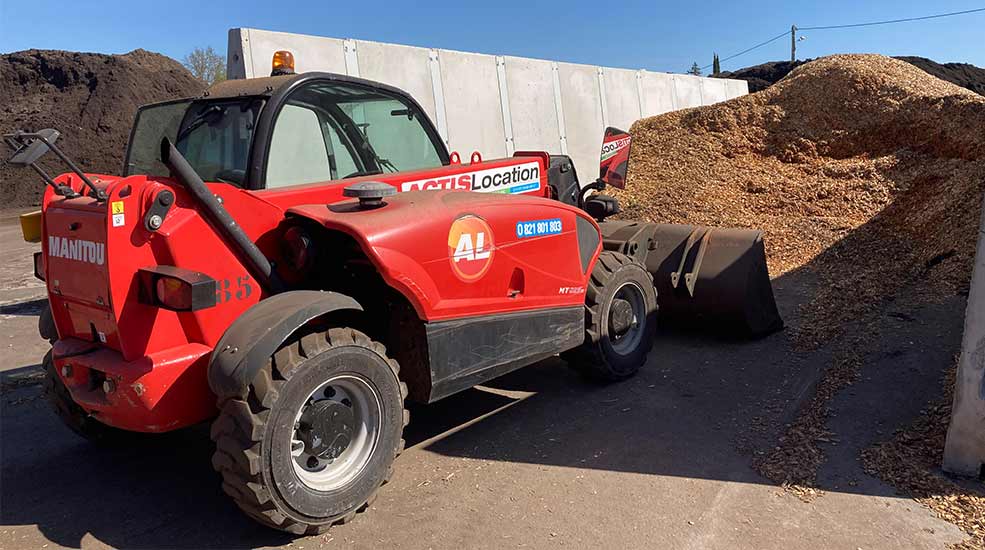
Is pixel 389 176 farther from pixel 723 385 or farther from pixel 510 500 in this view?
pixel 723 385

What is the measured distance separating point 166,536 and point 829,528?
2.90 m

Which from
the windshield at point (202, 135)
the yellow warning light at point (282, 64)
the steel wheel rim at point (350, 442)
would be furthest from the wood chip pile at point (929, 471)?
the yellow warning light at point (282, 64)

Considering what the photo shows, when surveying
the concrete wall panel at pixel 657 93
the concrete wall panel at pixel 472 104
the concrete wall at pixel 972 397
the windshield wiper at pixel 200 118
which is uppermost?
the concrete wall panel at pixel 657 93

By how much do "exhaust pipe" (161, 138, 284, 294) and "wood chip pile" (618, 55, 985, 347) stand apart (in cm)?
425

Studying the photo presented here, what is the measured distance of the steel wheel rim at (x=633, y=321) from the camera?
5156 mm

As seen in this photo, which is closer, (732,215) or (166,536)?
(166,536)

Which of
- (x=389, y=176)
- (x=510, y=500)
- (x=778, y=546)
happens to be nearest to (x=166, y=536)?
(x=510, y=500)

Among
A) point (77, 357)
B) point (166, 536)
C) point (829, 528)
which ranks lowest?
point (829, 528)

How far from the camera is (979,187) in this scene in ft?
28.6

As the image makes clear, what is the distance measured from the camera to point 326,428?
3266 millimetres

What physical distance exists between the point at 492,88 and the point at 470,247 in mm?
8034

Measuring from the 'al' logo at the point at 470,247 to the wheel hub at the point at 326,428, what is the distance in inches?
34.6

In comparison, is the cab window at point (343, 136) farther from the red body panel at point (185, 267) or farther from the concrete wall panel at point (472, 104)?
the concrete wall panel at point (472, 104)

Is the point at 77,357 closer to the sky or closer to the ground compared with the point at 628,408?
closer to the sky
